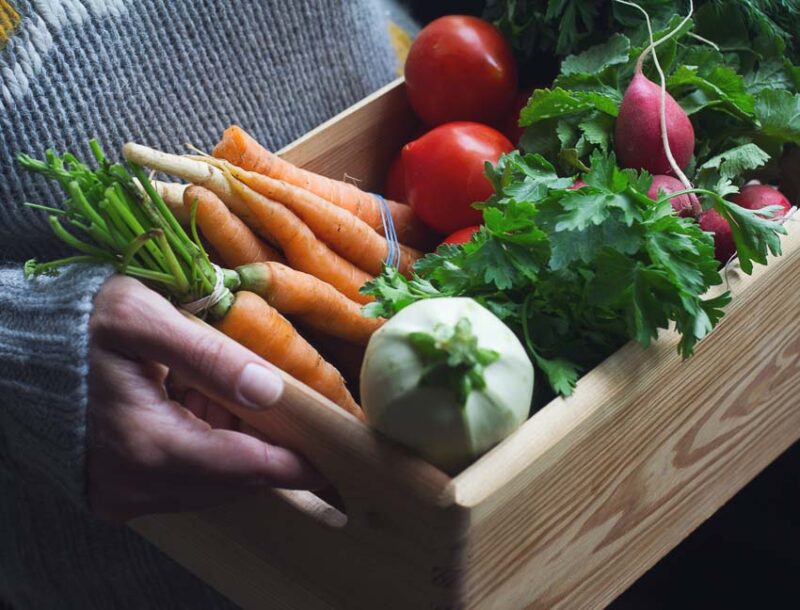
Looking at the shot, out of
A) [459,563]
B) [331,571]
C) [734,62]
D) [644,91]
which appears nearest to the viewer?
[459,563]

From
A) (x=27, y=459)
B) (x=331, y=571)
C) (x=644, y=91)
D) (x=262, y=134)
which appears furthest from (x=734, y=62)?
(x=27, y=459)

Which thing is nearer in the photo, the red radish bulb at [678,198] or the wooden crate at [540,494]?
the wooden crate at [540,494]

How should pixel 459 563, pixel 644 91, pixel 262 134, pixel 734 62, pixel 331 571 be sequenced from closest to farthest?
pixel 459 563
pixel 331 571
pixel 644 91
pixel 734 62
pixel 262 134

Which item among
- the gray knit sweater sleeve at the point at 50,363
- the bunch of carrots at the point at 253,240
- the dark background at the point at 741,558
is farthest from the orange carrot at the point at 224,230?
the dark background at the point at 741,558

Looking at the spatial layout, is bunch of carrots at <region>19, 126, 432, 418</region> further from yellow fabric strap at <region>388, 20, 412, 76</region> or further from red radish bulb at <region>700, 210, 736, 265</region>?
yellow fabric strap at <region>388, 20, 412, 76</region>

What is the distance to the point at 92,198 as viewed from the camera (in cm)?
77

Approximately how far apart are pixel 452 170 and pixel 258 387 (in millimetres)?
399

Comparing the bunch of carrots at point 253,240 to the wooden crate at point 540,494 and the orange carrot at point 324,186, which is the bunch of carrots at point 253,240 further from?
the wooden crate at point 540,494

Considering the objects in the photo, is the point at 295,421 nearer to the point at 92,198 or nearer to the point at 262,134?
the point at 92,198

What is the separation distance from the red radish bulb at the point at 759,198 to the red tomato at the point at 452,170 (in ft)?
0.82

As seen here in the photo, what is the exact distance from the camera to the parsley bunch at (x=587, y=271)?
683 millimetres

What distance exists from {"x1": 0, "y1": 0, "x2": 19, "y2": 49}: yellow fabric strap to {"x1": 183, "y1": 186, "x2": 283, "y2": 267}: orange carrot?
0.22 metres

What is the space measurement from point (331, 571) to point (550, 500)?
0.19 meters

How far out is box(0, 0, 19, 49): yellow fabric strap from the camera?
0.84 m
